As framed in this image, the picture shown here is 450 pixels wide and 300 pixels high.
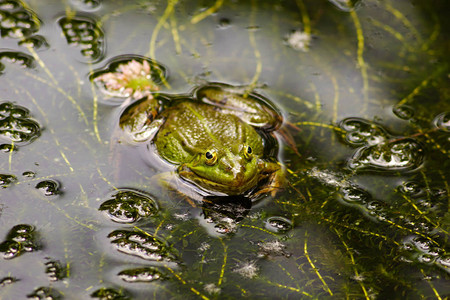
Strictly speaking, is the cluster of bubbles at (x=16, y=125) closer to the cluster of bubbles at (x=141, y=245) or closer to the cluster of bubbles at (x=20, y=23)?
the cluster of bubbles at (x=20, y=23)

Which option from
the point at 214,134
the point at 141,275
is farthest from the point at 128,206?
the point at 214,134

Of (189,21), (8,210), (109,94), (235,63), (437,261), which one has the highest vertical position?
(189,21)

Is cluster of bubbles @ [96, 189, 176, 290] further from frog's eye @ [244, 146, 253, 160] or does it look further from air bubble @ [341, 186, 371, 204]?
air bubble @ [341, 186, 371, 204]

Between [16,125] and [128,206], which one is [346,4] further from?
[16,125]

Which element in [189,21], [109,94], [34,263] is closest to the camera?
[34,263]

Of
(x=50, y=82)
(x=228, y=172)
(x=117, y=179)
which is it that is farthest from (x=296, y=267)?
(x=50, y=82)

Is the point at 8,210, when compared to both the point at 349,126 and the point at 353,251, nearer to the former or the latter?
the point at 353,251

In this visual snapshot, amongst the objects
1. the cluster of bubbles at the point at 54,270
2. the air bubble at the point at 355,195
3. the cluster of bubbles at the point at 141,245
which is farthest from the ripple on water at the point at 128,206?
the air bubble at the point at 355,195

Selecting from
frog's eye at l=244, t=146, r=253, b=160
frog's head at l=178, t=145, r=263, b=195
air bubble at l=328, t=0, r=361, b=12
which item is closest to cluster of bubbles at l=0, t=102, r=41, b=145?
frog's head at l=178, t=145, r=263, b=195
